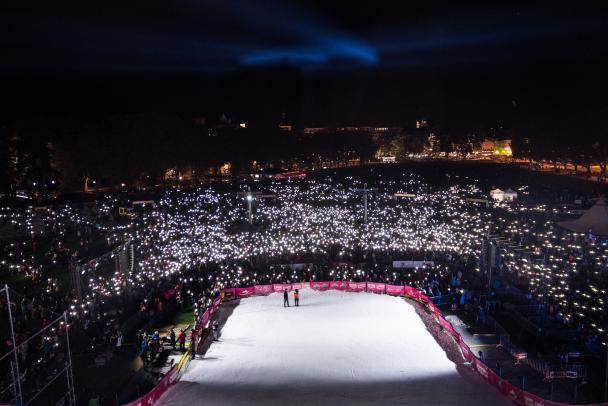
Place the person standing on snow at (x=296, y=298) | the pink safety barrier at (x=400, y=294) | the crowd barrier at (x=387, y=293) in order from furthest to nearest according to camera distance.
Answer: the person standing on snow at (x=296, y=298) < the pink safety barrier at (x=400, y=294) < the crowd barrier at (x=387, y=293)

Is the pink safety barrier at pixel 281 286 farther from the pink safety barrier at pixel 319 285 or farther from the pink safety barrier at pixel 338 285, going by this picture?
the pink safety barrier at pixel 338 285

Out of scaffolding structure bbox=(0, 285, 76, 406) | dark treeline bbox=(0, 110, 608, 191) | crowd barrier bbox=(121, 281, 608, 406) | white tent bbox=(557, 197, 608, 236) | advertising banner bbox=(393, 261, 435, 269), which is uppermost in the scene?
dark treeline bbox=(0, 110, 608, 191)

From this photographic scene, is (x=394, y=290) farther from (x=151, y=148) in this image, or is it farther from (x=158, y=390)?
(x=151, y=148)

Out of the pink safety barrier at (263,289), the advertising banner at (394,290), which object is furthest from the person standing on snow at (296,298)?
the advertising banner at (394,290)

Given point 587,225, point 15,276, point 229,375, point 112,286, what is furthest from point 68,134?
point 587,225

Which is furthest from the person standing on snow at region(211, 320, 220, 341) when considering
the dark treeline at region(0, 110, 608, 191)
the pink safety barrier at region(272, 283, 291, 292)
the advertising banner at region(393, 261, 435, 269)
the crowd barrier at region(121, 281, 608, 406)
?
the dark treeline at region(0, 110, 608, 191)

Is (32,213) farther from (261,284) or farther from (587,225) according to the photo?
(587,225)

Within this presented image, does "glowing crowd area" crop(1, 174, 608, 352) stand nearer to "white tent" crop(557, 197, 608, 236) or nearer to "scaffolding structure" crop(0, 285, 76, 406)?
"white tent" crop(557, 197, 608, 236)
